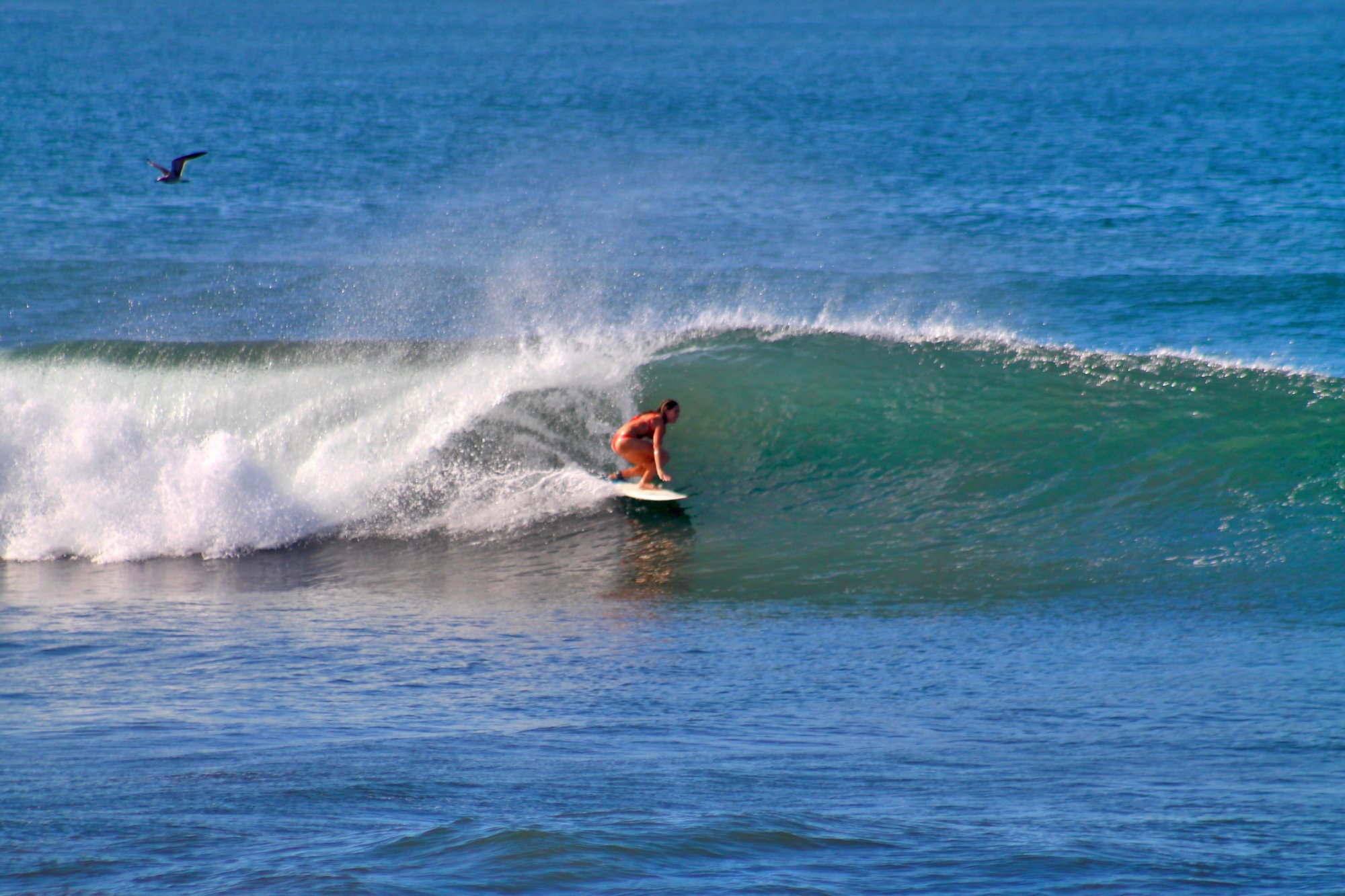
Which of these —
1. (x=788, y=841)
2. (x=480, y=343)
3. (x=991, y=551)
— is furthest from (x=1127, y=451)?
(x=788, y=841)

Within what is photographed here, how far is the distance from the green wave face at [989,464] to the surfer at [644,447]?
19.1 inches

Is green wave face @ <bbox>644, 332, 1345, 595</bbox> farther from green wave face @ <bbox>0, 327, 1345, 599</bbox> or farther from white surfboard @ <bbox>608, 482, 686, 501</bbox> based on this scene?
white surfboard @ <bbox>608, 482, 686, 501</bbox>

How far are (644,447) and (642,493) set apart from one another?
1.44ft

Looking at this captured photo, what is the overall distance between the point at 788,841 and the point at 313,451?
319 inches

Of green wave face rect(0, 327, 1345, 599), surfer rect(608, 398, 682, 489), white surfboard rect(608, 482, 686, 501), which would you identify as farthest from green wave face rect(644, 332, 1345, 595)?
surfer rect(608, 398, 682, 489)

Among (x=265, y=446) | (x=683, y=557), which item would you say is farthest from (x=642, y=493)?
(x=265, y=446)

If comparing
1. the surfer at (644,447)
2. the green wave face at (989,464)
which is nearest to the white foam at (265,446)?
the surfer at (644,447)

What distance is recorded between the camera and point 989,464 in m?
10.9

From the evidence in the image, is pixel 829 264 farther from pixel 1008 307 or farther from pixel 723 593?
pixel 723 593

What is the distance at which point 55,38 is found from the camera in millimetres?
90125

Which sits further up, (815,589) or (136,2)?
(136,2)

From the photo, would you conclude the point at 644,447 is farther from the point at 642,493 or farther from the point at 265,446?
the point at 265,446

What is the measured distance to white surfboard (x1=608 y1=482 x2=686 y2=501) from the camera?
10.4m

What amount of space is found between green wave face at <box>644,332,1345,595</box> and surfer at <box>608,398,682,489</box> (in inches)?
19.1
